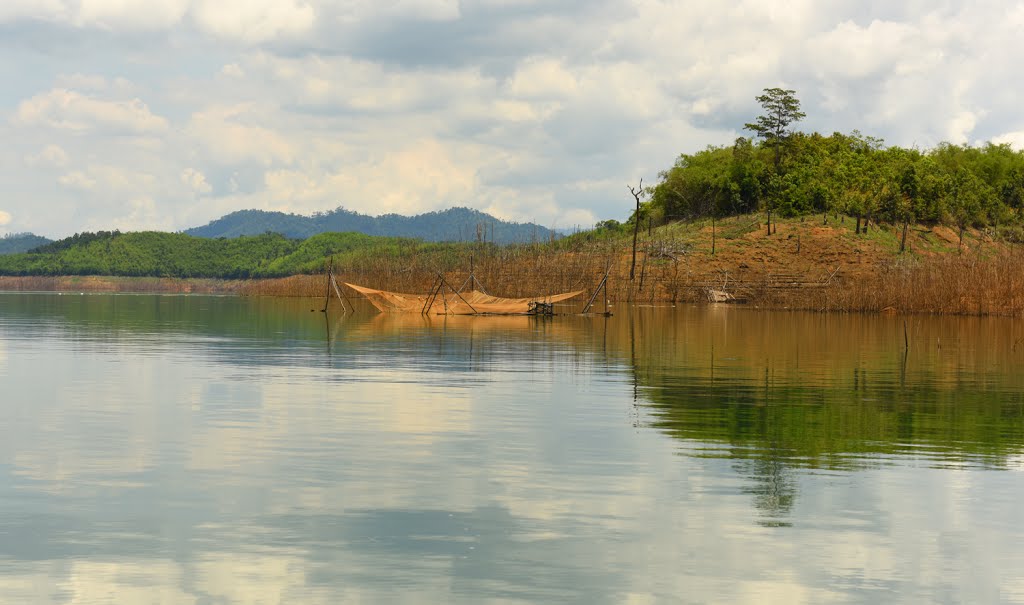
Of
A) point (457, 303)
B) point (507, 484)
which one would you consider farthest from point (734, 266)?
point (507, 484)

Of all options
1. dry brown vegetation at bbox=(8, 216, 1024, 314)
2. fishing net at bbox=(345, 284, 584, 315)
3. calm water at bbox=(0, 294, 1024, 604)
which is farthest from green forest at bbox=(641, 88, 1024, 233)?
calm water at bbox=(0, 294, 1024, 604)

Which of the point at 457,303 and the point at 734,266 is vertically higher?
the point at 734,266

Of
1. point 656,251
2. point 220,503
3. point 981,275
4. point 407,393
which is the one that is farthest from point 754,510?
point 656,251

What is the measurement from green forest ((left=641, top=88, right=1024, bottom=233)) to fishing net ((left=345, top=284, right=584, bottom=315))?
142ft

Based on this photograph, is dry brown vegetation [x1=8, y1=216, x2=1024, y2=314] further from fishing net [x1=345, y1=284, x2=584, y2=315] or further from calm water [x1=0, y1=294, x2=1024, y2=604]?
calm water [x1=0, y1=294, x2=1024, y2=604]

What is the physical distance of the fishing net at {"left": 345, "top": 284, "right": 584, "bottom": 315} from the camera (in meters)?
58.8

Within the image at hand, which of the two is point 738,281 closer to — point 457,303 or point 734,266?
point 734,266

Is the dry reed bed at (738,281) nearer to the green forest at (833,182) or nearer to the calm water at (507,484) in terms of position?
the green forest at (833,182)

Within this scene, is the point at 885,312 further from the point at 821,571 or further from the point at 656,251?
the point at 821,571

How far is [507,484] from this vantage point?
12.2 m

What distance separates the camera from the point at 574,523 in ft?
34.2

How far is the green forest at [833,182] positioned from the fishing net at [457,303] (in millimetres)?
43343

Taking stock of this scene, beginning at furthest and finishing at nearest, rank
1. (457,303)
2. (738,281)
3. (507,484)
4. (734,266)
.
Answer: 1. (734,266)
2. (738,281)
3. (457,303)
4. (507,484)

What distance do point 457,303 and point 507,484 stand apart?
50.7 metres
